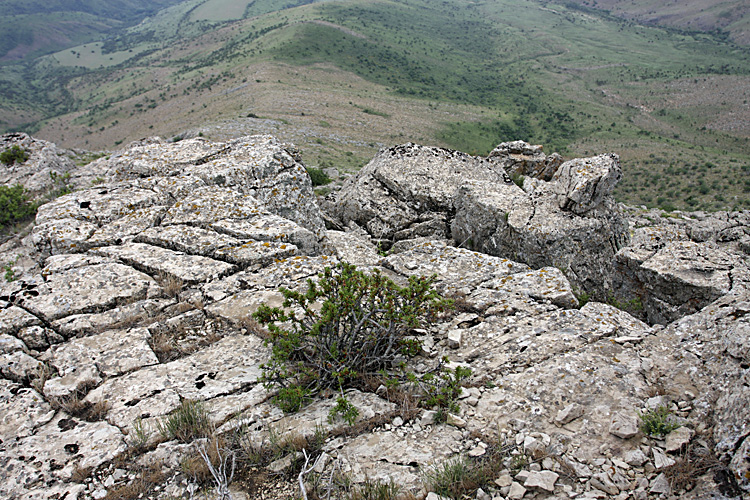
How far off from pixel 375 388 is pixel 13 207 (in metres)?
10.4

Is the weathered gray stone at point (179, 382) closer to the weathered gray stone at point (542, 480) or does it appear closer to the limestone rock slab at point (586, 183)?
the weathered gray stone at point (542, 480)

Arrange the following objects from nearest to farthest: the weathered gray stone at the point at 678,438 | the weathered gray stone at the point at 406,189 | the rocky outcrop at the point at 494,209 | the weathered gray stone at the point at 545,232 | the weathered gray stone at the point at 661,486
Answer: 1. the weathered gray stone at the point at 661,486
2. the weathered gray stone at the point at 678,438
3. the weathered gray stone at the point at 545,232
4. the rocky outcrop at the point at 494,209
5. the weathered gray stone at the point at 406,189

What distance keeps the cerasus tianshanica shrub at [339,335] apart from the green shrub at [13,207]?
345 inches

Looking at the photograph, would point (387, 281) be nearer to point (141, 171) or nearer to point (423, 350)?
point (423, 350)

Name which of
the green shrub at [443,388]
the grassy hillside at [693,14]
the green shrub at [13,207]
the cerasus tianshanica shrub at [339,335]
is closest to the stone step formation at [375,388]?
the green shrub at [443,388]

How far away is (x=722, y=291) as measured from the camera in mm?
6180

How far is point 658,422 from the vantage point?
3754 mm

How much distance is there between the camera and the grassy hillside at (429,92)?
42125 millimetres

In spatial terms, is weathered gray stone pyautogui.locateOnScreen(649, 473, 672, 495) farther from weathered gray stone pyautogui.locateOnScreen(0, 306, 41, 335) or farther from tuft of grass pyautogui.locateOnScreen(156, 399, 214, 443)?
weathered gray stone pyautogui.locateOnScreen(0, 306, 41, 335)

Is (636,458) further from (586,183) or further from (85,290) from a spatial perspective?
(586,183)

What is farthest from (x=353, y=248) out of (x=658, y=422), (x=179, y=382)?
(x=658, y=422)

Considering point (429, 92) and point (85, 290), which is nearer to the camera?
point (85, 290)

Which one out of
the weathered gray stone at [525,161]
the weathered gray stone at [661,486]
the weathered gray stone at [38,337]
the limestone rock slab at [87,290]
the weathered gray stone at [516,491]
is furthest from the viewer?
the weathered gray stone at [525,161]

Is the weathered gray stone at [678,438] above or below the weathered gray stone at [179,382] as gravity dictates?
above
